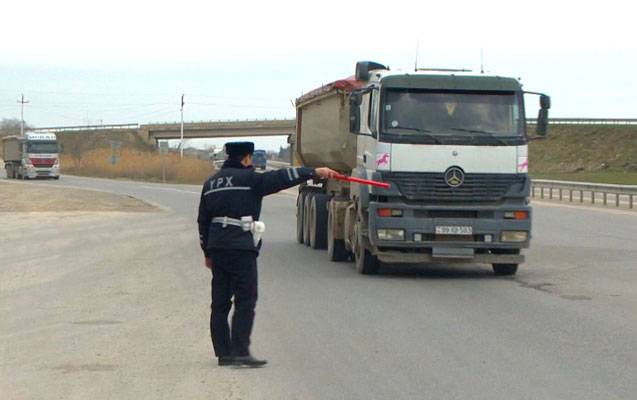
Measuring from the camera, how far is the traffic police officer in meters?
9.12

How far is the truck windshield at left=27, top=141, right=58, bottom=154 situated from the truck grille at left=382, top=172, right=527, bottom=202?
199 feet

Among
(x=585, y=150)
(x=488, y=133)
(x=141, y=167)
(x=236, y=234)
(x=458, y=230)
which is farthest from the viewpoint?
(x=585, y=150)

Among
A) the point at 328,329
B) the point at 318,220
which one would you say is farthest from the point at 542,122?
the point at 328,329

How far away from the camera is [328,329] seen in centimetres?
1136

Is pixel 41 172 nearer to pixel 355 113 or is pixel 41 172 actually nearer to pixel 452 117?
pixel 355 113

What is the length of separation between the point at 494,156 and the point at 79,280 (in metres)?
6.53

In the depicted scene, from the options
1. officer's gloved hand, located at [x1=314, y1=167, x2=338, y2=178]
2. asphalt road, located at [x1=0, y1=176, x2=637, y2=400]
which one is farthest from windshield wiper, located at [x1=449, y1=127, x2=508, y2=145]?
officer's gloved hand, located at [x1=314, y1=167, x2=338, y2=178]

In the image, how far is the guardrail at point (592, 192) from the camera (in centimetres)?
3788

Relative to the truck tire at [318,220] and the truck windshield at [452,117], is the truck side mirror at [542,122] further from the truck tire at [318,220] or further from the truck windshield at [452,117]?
the truck tire at [318,220]

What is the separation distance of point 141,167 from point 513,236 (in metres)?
79.8

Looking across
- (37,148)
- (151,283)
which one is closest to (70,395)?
(151,283)

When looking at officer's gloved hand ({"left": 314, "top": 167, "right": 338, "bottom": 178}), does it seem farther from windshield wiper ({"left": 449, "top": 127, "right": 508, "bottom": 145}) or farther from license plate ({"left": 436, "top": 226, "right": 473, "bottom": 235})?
windshield wiper ({"left": 449, "top": 127, "right": 508, "bottom": 145})

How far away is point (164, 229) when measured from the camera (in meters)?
28.3

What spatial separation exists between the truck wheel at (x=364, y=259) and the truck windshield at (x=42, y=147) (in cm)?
5946
